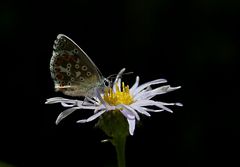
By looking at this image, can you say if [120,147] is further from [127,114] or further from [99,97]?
[99,97]

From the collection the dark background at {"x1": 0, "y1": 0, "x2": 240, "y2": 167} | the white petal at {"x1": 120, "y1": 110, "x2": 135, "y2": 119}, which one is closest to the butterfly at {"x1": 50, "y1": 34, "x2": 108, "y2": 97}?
the white petal at {"x1": 120, "y1": 110, "x2": 135, "y2": 119}

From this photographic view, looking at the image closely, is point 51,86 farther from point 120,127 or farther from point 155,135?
point 120,127

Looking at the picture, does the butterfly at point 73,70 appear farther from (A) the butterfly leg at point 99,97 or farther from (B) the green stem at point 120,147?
(B) the green stem at point 120,147

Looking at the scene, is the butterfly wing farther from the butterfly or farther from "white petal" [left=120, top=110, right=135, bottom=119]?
"white petal" [left=120, top=110, right=135, bottom=119]

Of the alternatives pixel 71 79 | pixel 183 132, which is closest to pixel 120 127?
pixel 71 79

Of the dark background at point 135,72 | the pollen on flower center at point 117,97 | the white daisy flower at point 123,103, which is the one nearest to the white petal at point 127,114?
the white daisy flower at point 123,103

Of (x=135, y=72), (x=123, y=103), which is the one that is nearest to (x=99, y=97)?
(x=123, y=103)
